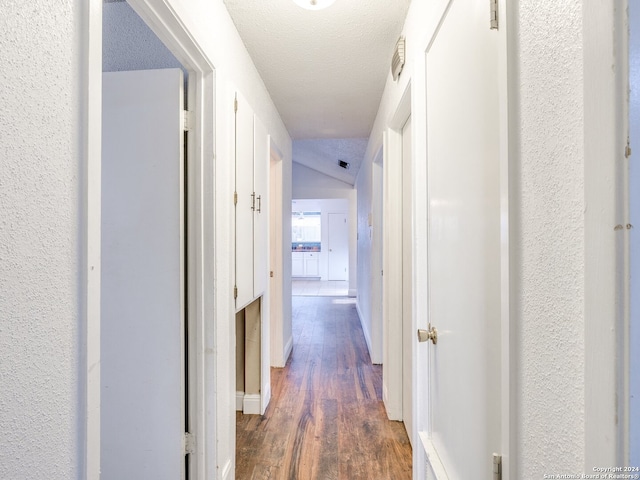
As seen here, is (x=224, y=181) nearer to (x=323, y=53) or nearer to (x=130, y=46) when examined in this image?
(x=130, y=46)

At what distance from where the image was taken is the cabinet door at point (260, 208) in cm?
204

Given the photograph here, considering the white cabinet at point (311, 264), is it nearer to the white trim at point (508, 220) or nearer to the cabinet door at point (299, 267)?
the cabinet door at point (299, 267)

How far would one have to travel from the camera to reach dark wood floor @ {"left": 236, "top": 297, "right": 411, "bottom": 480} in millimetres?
1766

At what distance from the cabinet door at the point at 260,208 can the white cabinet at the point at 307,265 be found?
7.03 m

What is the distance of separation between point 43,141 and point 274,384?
2.59 metres

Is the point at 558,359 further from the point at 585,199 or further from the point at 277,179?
the point at 277,179

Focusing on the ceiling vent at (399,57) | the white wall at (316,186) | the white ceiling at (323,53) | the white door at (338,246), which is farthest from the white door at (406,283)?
the white door at (338,246)

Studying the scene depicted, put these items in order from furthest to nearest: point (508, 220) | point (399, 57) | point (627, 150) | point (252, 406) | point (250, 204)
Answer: point (252, 406)
point (250, 204)
point (399, 57)
point (508, 220)
point (627, 150)

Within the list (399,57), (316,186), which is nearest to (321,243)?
(316,186)

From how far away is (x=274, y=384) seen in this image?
2775 mm

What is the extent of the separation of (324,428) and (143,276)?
1520 millimetres

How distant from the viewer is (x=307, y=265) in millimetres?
9445

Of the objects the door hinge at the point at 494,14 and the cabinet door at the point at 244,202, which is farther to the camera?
the cabinet door at the point at 244,202

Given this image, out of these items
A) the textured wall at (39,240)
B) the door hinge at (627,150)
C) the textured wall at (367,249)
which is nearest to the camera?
the door hinge at (627,150)
